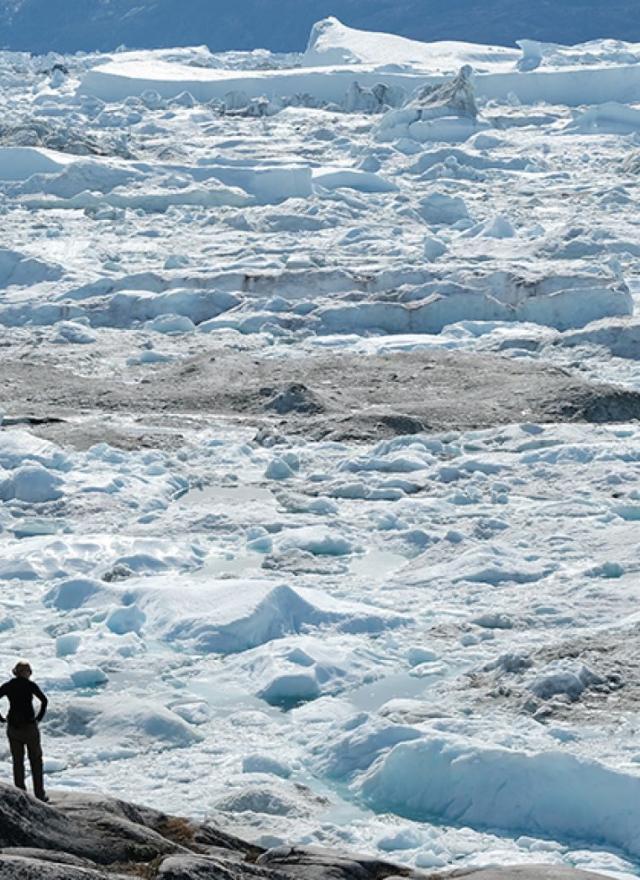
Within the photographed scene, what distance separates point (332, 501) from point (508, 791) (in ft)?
14.0

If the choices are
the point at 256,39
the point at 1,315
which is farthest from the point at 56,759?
the point at 256,39

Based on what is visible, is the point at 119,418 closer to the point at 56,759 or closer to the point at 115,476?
the point at 115,476

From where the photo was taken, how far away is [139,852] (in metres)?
4.86

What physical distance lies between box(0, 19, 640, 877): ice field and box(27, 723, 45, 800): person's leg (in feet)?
2.67

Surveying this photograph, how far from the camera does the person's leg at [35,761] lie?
17.9 ft

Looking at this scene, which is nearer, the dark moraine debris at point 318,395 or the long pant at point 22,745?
the long pant at point 22,745

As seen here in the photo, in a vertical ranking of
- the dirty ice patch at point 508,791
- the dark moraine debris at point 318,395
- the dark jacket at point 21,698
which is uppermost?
the dark jacket at point 21,698

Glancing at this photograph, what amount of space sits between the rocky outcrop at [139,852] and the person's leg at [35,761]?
0.25ft

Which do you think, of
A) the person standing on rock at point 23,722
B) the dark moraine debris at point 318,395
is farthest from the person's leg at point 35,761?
the dark moraine debris at point 318,395

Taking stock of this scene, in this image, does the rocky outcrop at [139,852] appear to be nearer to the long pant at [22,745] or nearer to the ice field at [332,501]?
the long pant at [22,745]

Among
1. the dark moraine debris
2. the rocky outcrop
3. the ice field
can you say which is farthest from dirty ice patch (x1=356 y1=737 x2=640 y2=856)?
the dark moraine debris

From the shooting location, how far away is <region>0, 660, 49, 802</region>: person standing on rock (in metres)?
5.52

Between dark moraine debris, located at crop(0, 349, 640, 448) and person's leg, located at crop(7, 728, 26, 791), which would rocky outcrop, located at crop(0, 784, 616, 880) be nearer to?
person's leg, located at crop(7, 728, 26, 791)

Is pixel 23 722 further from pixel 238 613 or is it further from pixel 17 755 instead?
pixel 238 613
